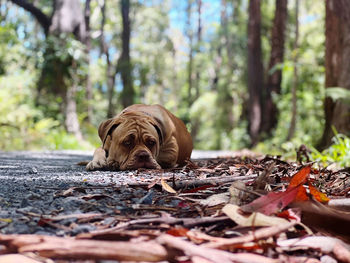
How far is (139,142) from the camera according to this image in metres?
4.04

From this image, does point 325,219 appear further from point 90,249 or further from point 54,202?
point 54,202

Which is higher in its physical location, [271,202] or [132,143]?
[132,143]

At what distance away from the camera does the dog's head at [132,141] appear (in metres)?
3.82

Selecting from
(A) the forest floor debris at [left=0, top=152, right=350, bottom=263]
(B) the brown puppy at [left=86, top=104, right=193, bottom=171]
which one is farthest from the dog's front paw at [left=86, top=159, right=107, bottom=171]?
(A) the forest floor debris at [left=0, top=152, right=350, bottom=263]

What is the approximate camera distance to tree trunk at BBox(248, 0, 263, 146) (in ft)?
49.9

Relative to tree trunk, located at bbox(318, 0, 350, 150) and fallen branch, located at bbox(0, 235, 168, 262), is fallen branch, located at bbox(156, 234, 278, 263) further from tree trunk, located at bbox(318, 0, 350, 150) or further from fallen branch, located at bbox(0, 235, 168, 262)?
tree trunk, located at bbox(318, 0, 350, 150)

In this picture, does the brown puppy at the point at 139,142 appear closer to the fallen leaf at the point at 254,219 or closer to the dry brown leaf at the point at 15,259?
the fallen leaf at the point at 254,219

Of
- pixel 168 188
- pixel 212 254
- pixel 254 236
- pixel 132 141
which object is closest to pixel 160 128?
pixel 132 141

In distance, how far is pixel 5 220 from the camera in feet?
5.10

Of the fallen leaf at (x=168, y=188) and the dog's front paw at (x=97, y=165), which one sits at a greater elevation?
the fallen leaf at (x=168, y=188)

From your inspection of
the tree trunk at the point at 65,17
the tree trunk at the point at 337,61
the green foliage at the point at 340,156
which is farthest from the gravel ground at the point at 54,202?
the tree trunk at the point at 65,17

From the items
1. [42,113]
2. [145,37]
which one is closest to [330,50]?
[42,113]

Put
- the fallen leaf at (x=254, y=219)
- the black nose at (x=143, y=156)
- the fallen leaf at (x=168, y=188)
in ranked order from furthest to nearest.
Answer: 1. the black nose at (x=143, y=156)
2. the fallen leaf at (x=168, y=188)
3. the fallen leaf at (x=254, y=219)

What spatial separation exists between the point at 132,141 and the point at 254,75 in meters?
12.3
